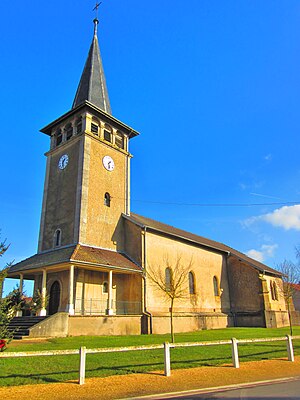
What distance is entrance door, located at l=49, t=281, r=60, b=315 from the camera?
22.1 meters

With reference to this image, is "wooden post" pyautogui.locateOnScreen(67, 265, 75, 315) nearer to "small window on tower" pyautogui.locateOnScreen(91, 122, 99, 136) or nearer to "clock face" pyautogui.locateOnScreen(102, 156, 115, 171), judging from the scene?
"clock face" pyautogui.locateOnScreen(102, 156, 115, 171)

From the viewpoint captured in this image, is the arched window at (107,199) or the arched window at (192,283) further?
the arched window at (192,283)

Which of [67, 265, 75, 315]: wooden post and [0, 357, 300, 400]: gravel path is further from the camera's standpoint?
[67, 265, 75, 315]: wooden post

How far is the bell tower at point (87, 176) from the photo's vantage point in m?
24.1

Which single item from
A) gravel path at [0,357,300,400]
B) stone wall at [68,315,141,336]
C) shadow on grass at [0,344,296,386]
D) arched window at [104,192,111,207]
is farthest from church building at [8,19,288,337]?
gravel path at [0,357,300,400]

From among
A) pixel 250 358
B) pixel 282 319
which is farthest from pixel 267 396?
pixel 282 319

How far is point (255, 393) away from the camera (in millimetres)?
7352

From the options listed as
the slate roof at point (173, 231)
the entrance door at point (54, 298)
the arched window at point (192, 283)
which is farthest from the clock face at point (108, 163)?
the arched window at point (192, 283)

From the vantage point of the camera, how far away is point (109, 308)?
2114 centimetres

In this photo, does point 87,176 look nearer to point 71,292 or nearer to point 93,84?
point 71,292

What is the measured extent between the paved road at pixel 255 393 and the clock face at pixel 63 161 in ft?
72.3

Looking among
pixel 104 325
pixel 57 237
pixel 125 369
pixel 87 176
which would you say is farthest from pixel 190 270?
pixel 125 369

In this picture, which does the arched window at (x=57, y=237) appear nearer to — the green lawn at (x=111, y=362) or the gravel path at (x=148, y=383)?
the green lawn at (x=111, y=362)

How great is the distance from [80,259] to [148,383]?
12.3 m
